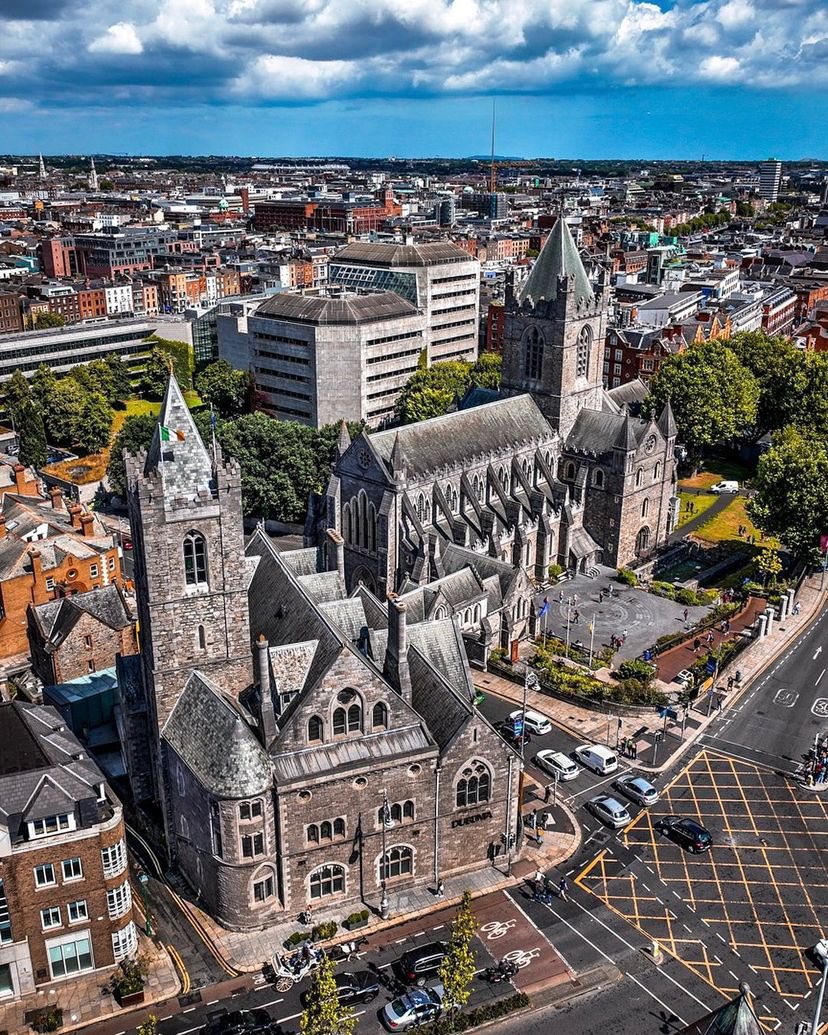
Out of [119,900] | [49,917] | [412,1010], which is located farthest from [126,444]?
[412,1010]

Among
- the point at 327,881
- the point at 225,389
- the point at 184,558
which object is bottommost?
the point at 327,881

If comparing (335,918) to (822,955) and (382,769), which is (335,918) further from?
(822,955)

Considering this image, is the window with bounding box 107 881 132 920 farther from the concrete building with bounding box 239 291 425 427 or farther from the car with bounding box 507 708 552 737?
the concrete building with bounding box 239 291 425 427

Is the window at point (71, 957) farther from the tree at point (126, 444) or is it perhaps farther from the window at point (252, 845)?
the tree at point (126, 444)

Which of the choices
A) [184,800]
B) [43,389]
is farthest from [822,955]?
[43,389]

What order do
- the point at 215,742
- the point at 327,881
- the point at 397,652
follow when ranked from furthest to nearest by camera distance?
the point at 397,652 → the point at 327,881 → the point at 215,742

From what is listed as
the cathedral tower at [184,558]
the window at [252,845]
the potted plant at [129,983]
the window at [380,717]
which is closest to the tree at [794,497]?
the window at [380,717]

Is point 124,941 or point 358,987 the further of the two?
point 124,941

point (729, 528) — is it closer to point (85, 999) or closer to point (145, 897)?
point (145, 897)
